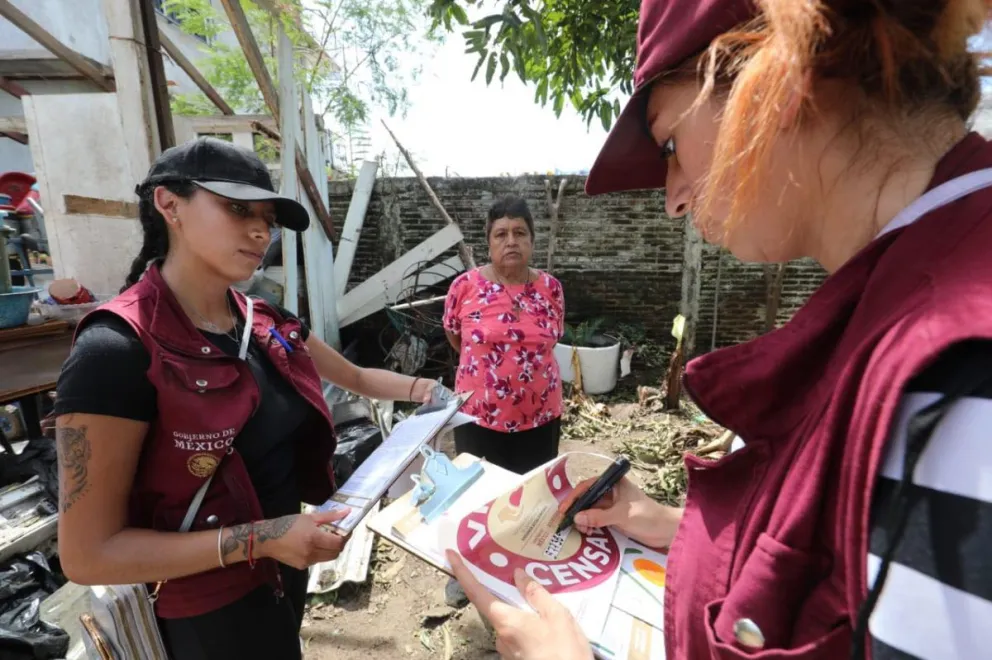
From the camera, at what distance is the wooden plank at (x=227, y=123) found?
4.65 metres

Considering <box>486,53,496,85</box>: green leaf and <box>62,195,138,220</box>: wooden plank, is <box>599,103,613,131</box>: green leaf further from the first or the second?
<box>62,195,138,220</box>: wooden plank

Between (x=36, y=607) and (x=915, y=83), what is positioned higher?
(x=915, y=83)

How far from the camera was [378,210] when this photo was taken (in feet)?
22.3

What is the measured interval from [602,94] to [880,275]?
2.71 metres

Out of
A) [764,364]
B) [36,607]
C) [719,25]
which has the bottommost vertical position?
[36,607]

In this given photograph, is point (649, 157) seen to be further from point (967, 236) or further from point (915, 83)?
point (967, 236)

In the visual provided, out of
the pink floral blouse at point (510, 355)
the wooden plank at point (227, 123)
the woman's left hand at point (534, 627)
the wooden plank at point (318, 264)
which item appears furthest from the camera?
the wooden plank at point (318, 264)

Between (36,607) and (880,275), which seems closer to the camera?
(880,275)

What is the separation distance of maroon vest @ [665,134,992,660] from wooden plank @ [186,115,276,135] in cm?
543

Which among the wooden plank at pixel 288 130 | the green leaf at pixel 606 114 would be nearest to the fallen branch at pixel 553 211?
the wooden plank at pixel 288 130

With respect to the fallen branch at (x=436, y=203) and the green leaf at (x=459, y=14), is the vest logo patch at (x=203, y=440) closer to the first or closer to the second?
the green leaf at (x=459, y=14)

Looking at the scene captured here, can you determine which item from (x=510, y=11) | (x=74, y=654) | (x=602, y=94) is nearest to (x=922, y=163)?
(x=510, y=11)

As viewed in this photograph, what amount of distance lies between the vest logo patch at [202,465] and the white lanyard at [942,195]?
4.73ft

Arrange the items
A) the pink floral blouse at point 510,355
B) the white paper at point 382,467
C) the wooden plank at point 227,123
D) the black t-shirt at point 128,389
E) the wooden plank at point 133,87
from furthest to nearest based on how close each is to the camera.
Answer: the wooden plank at point 227,123 → the pink floral blouse at point 510,355 → the wooden plank at point 133,87 → the white paper at point 382,467 → the black t-shirt at point 128,389
